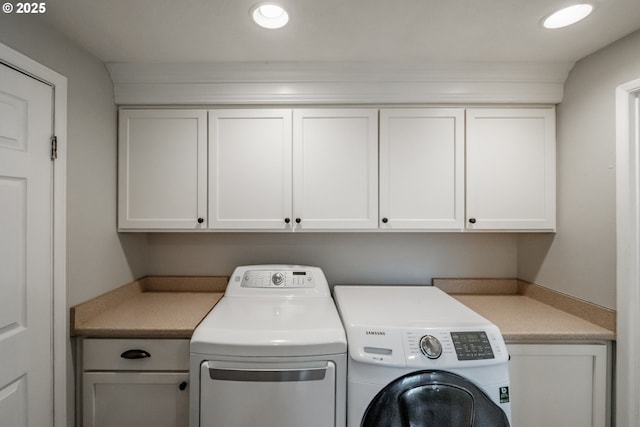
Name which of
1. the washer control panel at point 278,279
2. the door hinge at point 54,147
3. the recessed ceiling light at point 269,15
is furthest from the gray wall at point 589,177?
the door hinge at point 54,147

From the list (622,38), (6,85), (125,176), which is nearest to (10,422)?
(125,176)

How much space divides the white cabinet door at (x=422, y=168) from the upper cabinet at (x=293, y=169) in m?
0.07

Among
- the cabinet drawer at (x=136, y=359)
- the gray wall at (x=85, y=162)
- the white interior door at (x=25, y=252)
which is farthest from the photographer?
the cabinet drawer at (x=136, y=359)

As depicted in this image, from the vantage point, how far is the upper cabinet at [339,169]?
161 cm

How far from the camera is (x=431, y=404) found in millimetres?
1059

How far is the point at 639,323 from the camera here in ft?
4.06

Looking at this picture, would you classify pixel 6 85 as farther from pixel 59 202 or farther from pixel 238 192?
pixel 238 192

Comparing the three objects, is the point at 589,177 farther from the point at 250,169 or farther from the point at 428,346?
the point at 250,169

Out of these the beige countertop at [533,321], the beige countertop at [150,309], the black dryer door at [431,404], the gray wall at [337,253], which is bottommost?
the black dryer door at [431,404]

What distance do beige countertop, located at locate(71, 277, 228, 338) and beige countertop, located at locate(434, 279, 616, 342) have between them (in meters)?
1.55

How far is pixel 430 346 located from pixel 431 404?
21cm

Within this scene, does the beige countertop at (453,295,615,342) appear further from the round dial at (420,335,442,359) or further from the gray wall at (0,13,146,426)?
the gray wall at (0,13,146,426)

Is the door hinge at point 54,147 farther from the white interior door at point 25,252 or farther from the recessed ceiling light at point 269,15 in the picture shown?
the recessed ceiling light at point 269,15

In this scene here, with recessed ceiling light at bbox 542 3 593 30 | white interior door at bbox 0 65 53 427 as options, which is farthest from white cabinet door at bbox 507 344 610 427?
white interior door at bbox 0 65 53 427
